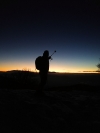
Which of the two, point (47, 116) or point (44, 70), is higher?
point (44, 70)

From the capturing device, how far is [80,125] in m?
7.72

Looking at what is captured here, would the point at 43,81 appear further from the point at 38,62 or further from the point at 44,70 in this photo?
the point at 38,62

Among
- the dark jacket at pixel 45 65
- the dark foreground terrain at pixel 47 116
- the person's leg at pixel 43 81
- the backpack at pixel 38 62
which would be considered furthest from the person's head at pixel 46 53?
the dark foreground terrain at pixel 47 116

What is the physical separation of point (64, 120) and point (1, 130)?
2470mm

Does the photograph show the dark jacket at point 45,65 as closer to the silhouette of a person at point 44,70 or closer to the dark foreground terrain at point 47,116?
the silhouette of a person at point 44,70

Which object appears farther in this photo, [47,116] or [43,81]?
[43,81]

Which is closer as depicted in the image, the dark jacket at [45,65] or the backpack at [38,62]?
the dark jacket at [45,65]

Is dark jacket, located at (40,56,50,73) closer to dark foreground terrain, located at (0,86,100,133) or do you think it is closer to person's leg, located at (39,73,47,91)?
person's leg, located at (39,73,47,91)

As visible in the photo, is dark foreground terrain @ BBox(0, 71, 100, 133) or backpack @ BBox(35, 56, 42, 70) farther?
backpack @ BBox(35, 56, 42, 70)

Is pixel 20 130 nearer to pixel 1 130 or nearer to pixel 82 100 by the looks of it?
pixel 1 130

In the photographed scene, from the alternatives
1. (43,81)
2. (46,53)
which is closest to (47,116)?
(43,81)

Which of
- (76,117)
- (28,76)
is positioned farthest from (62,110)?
(28,76)

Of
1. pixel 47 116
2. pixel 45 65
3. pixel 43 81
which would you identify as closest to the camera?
pixel 47 116

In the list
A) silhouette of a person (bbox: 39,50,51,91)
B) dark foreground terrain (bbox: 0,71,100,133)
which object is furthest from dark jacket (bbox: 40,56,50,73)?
dark foreground terrain (bbox: 0,71,100,133)
